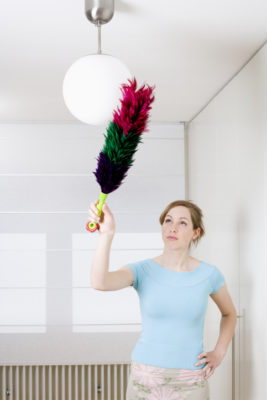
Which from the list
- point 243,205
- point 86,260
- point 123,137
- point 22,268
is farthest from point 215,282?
point 22,268

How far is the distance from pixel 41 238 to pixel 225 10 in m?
2.28

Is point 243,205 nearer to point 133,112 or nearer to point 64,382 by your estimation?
point 133,112

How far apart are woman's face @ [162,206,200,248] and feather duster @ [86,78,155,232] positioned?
26.2 inches

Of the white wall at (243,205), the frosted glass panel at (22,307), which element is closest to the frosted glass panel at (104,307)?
the frosted glass panel at (22,307)

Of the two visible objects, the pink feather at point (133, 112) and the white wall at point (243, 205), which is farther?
the white wall at point (243, 205)

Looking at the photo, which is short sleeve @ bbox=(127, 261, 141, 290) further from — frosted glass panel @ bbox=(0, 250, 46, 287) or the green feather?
frosted glass panel @ bbox=(0, 250, 46, 287)

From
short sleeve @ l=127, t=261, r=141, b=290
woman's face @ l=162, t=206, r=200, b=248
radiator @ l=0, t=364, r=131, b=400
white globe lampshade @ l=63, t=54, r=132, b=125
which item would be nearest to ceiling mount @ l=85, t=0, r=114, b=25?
white globe lampshade @ l=63, t=54, r=132, b=125

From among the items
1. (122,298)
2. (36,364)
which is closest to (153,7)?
(122,298)

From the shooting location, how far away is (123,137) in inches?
54.3

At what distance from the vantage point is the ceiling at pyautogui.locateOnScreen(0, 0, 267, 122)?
1709 millimetres

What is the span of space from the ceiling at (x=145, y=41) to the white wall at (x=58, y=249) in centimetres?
78

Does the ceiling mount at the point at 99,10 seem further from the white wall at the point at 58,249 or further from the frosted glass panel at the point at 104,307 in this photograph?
the frosted glass panel at the point at 104,307

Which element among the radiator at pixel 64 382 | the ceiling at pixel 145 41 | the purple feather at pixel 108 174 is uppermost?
the ceiling at pixel 145 41

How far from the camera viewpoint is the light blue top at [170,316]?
1.89 metres
